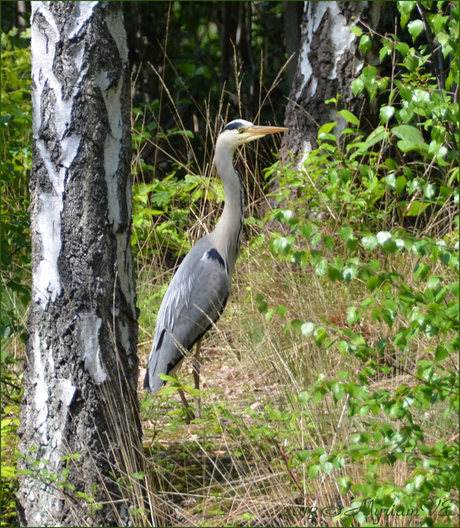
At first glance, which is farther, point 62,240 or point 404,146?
point 62,240

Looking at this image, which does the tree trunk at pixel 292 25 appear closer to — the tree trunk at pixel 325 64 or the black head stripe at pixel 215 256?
the tree trunk at pixel 325 64

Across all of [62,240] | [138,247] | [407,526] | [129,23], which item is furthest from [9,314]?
[129,23]

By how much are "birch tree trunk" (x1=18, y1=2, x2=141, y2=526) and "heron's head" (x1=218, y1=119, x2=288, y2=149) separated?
6.06 feet

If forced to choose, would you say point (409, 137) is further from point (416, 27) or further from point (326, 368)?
point (326, 368)

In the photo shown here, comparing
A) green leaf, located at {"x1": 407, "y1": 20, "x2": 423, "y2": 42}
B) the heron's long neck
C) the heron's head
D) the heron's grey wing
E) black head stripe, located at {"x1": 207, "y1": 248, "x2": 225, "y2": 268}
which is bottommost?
the heron's grey wing

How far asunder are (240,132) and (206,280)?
1.06m

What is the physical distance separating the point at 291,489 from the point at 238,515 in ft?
0.78

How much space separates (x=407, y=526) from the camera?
211 cm

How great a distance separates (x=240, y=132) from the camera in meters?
4.34

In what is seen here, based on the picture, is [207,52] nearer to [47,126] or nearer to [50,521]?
[47,126]

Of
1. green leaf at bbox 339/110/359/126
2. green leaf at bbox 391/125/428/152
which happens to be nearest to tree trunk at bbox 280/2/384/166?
green leaf at bbox 339/110/359/126

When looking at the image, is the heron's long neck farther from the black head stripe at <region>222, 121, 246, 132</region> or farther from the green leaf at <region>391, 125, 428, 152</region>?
the green leaf at <region>391, 125, 428, 152</region>

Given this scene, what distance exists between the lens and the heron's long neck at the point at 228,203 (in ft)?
14.1

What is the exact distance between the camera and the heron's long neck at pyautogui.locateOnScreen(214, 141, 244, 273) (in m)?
4.29
